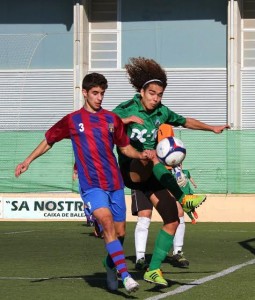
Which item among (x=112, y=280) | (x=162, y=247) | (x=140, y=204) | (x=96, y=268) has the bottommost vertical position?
(x=96, y=268)

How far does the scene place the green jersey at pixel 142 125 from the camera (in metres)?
10.8

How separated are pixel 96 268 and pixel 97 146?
2.97m

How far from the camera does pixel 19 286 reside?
34.4 feet

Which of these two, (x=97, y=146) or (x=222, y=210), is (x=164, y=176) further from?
(x=222, y=210)

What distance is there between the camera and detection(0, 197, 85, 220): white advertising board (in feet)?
86.7

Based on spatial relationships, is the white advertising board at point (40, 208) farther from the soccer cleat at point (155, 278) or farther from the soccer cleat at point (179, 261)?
the soccer cleat at point (155, 278)

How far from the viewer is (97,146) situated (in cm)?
978

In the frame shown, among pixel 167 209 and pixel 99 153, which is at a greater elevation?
pixel 99 153

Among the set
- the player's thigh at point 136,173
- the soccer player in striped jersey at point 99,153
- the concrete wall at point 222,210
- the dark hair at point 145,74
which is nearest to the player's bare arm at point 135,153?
the soccer player in striped jersey at point 99,153

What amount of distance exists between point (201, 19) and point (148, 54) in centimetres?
207

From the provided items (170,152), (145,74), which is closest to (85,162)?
(170,152)

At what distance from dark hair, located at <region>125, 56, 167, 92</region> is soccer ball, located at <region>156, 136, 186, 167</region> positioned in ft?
2.65

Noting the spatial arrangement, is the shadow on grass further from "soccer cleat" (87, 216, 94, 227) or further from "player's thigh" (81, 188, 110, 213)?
"soccer cleat" (87, 216, 94, 227)

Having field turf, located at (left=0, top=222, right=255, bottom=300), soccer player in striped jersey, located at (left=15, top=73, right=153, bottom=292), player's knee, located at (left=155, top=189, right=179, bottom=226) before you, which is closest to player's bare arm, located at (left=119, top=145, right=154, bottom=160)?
soccer player in striped jersey, located at (left=15, top=73, right=153, bottom=292)
